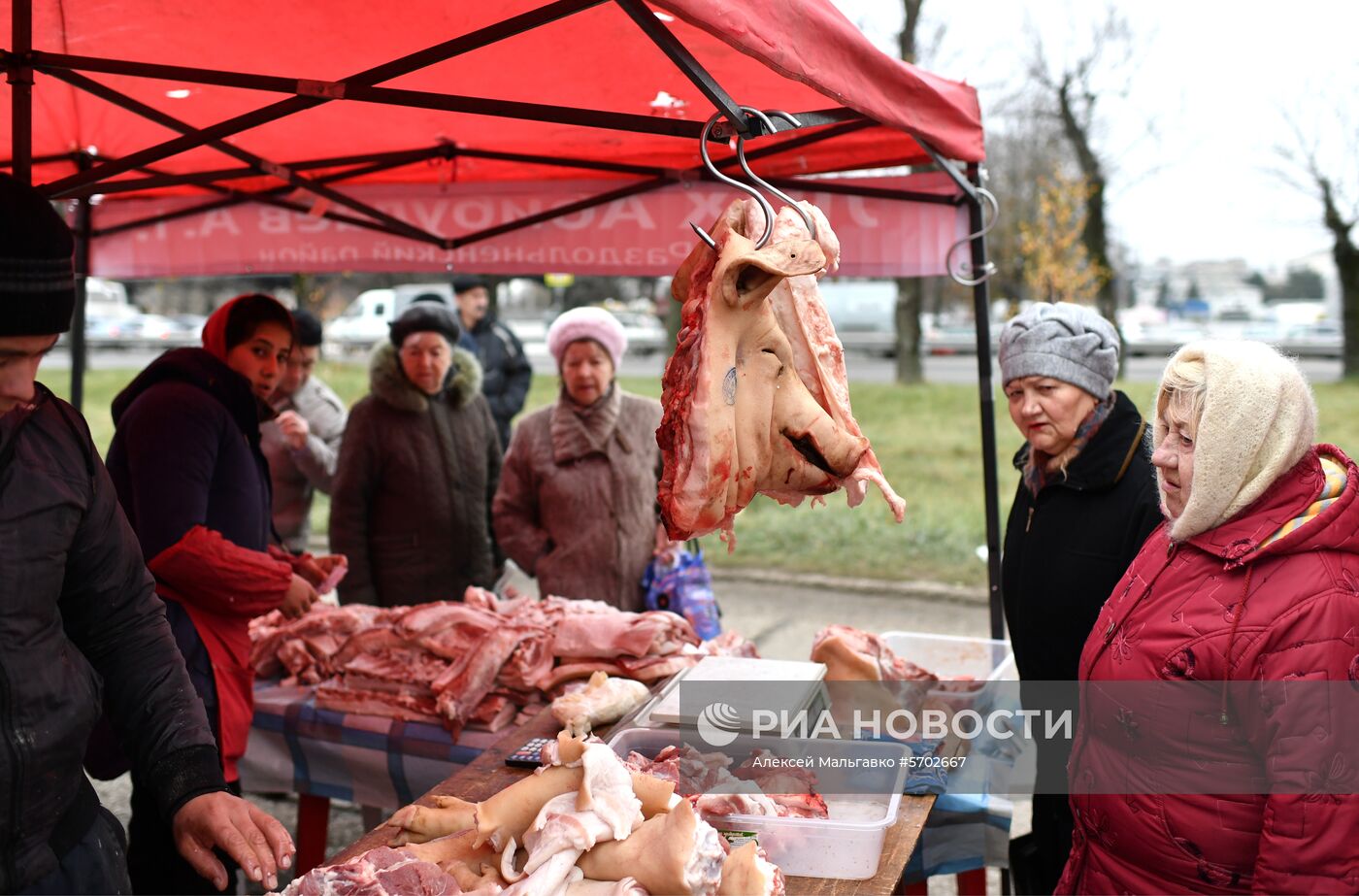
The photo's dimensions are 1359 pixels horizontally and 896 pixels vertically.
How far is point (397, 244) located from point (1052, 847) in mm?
3479

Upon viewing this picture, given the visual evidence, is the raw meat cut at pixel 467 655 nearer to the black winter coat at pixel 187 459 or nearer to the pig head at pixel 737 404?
the black winter coat at pixel 187 459

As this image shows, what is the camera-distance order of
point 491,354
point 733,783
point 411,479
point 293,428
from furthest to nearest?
point 491,354, point 293,428, point 411,479, point 733,783

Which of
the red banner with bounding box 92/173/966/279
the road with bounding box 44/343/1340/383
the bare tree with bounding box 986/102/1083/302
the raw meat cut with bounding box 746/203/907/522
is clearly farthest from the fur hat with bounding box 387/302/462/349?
the bare tree with bounding box 986/102/1083/302

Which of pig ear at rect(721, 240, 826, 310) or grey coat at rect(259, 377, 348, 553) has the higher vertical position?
pig ear at rect(721, 240, 826, 310)

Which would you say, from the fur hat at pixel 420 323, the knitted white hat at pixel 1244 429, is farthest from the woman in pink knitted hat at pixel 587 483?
the knitted white hat at pixel 1244 429

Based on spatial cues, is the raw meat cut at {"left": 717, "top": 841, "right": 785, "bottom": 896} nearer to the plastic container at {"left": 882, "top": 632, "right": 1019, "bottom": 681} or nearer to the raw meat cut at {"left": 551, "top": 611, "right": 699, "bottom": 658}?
the raw meat cut at {"left": 551, "top": 611, "right": 699, "bottom": 658}

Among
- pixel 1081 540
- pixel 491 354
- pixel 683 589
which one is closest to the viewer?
pixel 1081 540

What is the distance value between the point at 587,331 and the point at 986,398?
1.65 m

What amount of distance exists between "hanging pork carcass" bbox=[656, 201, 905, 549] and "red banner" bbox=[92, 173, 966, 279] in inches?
84.9

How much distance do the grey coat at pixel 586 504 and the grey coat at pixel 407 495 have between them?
340mm

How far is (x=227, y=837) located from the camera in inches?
81.0

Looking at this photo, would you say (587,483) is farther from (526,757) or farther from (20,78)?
(20,78)

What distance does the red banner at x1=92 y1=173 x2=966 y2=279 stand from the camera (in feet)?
13.7

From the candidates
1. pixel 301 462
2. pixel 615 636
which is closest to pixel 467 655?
pixel 615 636
